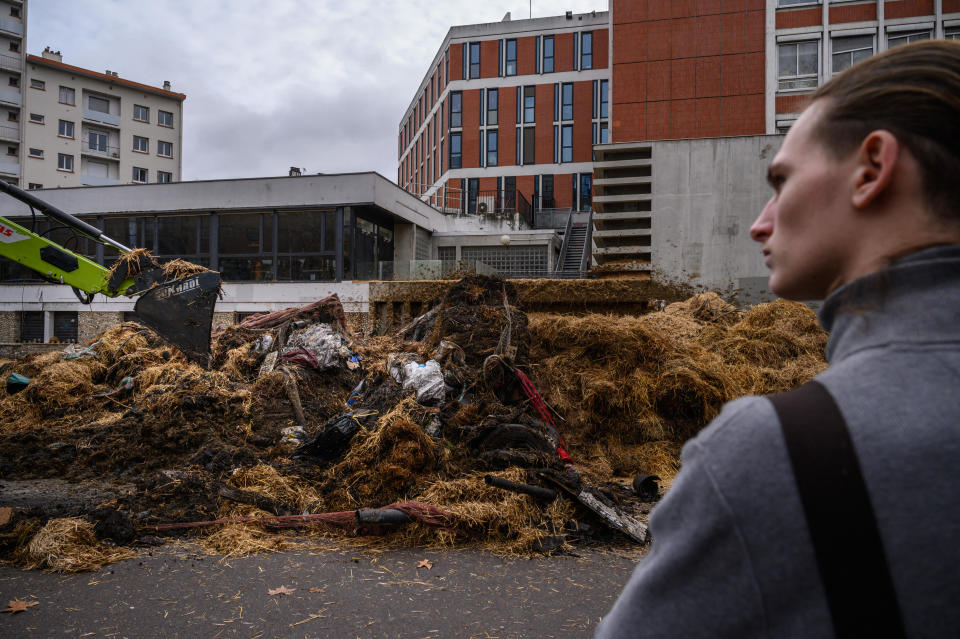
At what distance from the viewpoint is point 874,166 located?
0.81 m

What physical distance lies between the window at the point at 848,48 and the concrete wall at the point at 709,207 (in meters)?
7.82

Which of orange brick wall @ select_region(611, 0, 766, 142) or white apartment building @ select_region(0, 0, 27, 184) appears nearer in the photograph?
orange brick wall @ select_region(611, 0, 766, 142)

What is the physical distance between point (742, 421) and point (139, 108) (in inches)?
2871

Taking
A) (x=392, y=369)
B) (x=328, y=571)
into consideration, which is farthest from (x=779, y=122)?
(x=328, y=571)

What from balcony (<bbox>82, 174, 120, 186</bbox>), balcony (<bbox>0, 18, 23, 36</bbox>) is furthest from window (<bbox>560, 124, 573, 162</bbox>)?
balcony (<bbox>0, 18, 23, 36</bbox>)

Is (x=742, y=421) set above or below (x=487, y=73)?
below

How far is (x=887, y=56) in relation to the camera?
831mm

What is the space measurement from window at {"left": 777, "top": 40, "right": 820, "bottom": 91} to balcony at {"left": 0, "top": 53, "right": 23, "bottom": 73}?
60.8m

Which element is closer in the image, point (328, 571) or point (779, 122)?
point (328, 571)

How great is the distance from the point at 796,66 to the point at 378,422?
91.2ft

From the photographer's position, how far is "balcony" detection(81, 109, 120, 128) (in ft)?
192

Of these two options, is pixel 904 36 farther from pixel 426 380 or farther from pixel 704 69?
pixel 426 380

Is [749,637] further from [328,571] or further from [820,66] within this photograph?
[820,66]

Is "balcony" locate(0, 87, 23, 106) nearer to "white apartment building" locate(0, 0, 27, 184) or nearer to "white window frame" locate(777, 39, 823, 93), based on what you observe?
"white apartment building" locate(0, 0, 27, 184)
